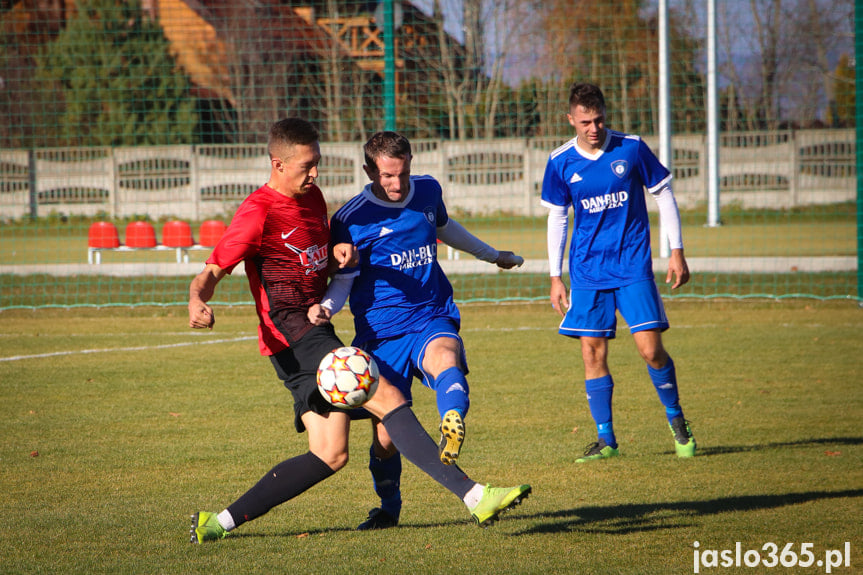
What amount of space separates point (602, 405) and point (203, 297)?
117 inches

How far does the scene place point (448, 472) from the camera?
393cm

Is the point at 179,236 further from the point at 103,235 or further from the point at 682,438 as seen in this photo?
the point at 682,438

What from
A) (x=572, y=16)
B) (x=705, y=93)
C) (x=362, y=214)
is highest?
(x=572, y=16)

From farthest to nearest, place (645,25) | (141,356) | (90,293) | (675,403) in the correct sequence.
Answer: (645,25) → (90,293) → (141,356) → (675,403)

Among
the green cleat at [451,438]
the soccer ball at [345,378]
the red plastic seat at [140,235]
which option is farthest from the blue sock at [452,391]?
the red plastic seat at [140,235]

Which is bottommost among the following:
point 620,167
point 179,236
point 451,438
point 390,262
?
point 451,438

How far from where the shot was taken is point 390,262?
458 cm

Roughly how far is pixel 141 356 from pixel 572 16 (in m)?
10.1

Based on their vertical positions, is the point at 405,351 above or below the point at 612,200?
below

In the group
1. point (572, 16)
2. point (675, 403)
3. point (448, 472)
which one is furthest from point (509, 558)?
point (572, 16)

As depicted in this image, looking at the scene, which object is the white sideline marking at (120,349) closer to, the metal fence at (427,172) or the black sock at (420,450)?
the black sock at (420,450)

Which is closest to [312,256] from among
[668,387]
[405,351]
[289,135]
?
[289,135]

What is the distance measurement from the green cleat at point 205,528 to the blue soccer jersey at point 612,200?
294 centimetres

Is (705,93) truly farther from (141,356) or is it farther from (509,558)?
(509,558)
